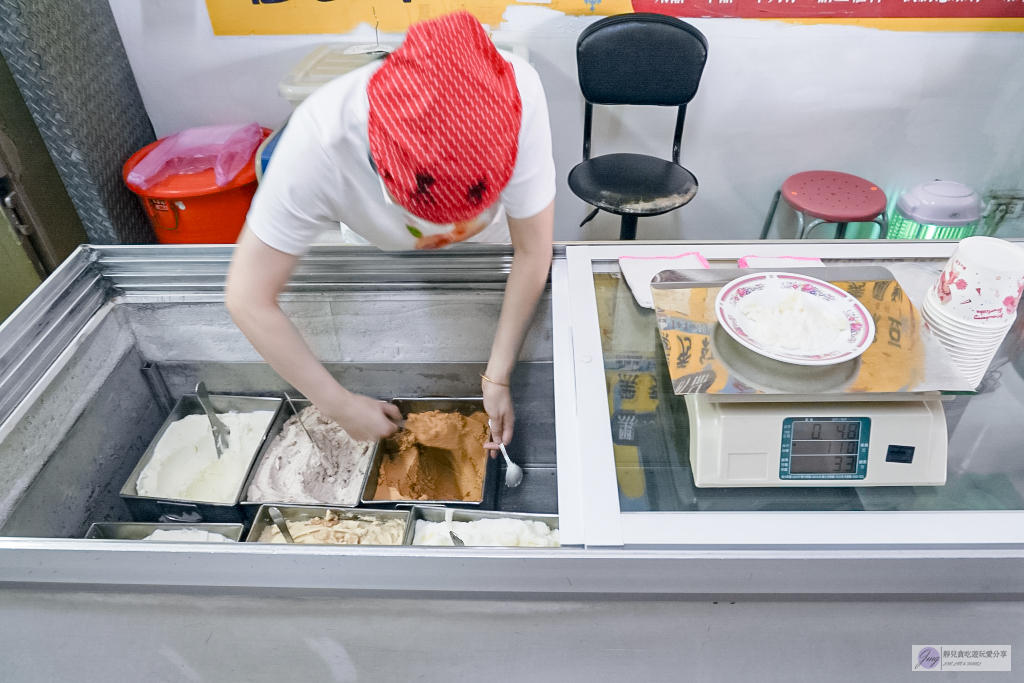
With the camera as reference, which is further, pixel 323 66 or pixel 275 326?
pixel 323 66

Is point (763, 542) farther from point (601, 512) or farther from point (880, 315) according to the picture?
point (880, 315)

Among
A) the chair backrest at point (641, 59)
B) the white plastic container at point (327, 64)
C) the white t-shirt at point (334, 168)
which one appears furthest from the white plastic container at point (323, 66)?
the white t-shirt at point (334, 168)

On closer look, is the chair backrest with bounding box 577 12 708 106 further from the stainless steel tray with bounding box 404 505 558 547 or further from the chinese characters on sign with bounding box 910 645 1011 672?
the chinese characters on sign with bounding box 910 645 1011 672

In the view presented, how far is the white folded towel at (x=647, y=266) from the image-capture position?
4.02 feet

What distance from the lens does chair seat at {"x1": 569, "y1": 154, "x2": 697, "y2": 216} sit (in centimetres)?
235

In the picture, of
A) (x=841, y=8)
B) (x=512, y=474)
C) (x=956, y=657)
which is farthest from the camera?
(x=841, y=8)

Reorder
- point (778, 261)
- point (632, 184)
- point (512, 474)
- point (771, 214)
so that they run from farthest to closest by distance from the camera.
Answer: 1. point (771, 214)
2. point (632, 184)
3. point (512, 474)
4. point (778, 261)

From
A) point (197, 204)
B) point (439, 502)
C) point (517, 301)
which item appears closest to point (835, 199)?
point (517, 301)

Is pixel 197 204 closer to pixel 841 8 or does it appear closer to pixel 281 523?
pixel 281 523

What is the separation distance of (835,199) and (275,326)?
7.61ft

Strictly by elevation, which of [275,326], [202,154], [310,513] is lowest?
[310,513]

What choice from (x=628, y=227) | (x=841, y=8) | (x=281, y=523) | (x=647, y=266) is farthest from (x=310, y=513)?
(x=841, y=8)

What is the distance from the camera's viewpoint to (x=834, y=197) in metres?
2.54

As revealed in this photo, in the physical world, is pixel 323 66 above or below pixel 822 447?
above
